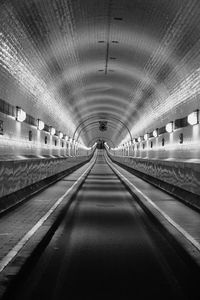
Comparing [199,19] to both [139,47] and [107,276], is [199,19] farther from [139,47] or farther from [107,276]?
[107,276]

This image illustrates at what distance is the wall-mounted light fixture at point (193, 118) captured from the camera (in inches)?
783

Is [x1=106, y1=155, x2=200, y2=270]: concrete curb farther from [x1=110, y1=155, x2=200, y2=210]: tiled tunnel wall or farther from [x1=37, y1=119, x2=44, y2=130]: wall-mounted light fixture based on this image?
[x1=37, y1=119, x2=44, y2=130]: wall-mounted light fixture

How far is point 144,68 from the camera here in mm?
22422

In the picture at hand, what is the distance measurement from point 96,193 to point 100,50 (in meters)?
6.04

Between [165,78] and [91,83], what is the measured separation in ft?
29.1

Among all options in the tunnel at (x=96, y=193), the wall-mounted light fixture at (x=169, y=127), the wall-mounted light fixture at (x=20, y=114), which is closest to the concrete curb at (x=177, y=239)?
the tunnel at (x=96, y=193)

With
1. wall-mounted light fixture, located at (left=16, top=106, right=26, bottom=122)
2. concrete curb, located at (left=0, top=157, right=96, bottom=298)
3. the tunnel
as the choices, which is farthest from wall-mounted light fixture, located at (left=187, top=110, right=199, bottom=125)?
concrete curb, located at (left=0, top=157, right=96, bottom=298)

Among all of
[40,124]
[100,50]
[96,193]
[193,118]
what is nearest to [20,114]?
[100,50]

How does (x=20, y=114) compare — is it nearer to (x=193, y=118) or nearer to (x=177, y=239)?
(x=193, y=118)

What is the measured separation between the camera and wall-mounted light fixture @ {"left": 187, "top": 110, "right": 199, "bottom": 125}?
1990cm

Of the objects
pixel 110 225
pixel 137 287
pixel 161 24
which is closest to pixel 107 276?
pixel 137 287

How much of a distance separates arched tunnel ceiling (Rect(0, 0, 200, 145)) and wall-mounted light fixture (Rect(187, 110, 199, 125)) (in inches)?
13.7

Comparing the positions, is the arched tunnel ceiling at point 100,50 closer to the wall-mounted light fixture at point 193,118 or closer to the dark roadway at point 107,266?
the wall-mounted light fixture at point 193,118

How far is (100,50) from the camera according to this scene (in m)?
20.8
